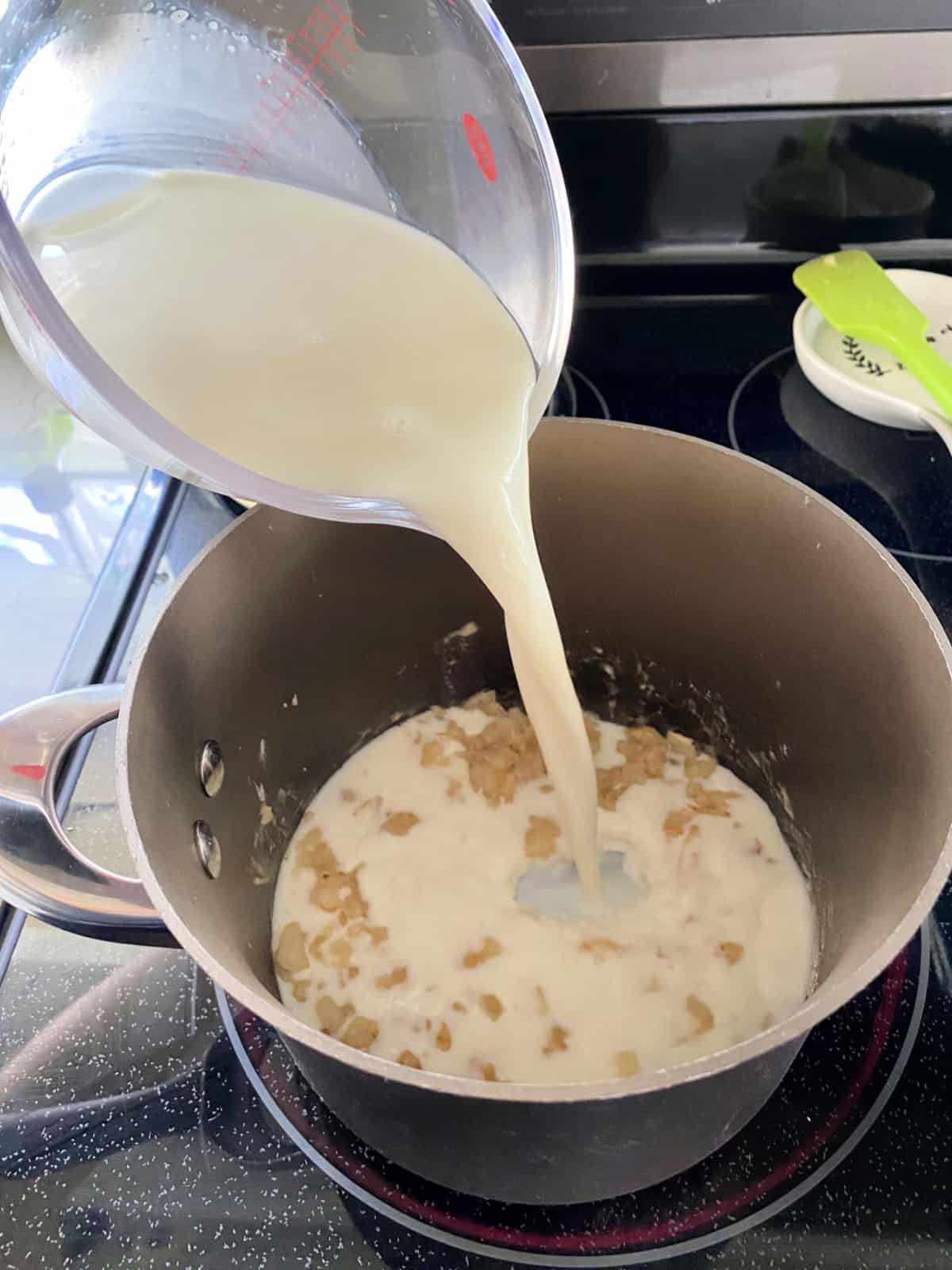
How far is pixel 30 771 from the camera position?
59 centimetres

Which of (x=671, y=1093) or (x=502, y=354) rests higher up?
(x=502, y=354)

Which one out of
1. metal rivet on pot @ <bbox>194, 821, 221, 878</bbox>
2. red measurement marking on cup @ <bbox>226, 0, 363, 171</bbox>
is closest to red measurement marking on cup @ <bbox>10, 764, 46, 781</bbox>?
metal rivet on pot @ <bbox>194, 821, 221, 878</bbox>

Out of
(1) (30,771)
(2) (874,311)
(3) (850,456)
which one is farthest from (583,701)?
(1) (30,771)

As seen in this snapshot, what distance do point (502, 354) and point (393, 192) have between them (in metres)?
0.14

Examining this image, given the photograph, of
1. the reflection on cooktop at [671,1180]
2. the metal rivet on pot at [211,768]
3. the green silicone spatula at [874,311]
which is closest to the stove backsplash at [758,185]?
the green silicone spatula at [874,311]

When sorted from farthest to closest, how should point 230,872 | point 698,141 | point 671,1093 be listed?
point 698,141, point 230,872, point 671,1093

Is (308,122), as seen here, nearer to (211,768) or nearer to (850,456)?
(211,768)

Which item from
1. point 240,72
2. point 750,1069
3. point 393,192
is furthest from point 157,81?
point 750,1069

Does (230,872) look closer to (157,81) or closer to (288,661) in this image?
(288,661)

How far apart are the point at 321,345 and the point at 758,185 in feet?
1.85

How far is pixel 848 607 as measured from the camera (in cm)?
69

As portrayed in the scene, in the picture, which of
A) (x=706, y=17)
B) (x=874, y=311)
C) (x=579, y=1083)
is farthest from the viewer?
(x=874, y=311)

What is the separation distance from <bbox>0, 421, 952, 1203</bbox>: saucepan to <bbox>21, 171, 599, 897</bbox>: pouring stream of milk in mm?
104

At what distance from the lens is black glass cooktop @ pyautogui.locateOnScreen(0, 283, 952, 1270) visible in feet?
2.02
